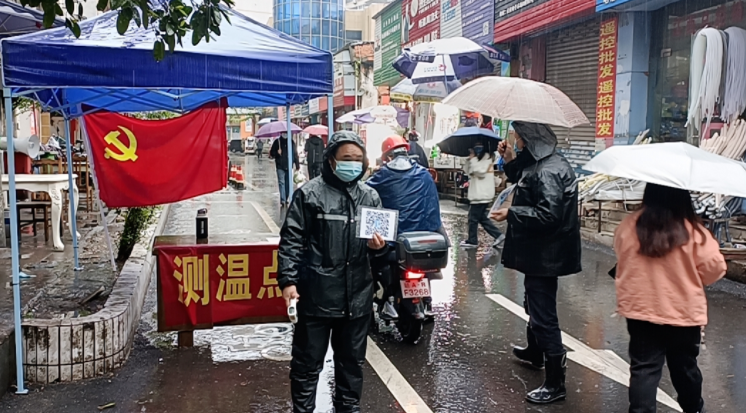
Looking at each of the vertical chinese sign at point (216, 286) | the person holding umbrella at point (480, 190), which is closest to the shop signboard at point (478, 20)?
the person holding umbrella at point (480, 190)

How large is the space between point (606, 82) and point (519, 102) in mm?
9059

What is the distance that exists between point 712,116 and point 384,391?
7.68 m

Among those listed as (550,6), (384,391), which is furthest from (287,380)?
→ (550,6)

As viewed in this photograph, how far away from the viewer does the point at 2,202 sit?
8930 millimetres

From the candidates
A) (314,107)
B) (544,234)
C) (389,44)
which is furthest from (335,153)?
(314,107)

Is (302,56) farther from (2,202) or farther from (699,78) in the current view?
(699,78)

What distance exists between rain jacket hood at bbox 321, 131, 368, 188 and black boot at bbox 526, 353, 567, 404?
6.06 feet

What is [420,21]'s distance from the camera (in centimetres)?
2395

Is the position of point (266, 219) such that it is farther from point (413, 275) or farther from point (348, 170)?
point (348, 170)

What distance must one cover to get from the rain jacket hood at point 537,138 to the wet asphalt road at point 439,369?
65.1 inches

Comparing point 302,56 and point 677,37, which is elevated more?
point 677,37

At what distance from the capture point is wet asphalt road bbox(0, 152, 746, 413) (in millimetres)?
4555

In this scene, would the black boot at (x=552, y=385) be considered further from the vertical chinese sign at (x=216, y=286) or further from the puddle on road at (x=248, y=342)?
the vertical chinese sign at (x=216, y=286)

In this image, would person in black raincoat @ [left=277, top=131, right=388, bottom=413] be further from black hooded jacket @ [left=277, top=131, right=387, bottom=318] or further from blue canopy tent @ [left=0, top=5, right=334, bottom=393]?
blue canopy tent @ [left=0, top=5, right=334, bottom=393]
